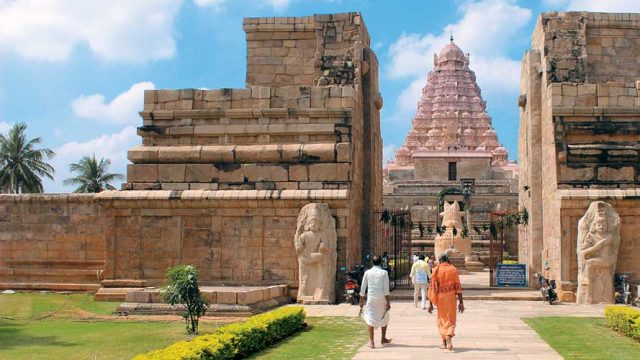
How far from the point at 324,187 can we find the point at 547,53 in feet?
23.4

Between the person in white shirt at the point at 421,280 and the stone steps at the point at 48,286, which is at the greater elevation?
the person in white shirt at the point at 421,280

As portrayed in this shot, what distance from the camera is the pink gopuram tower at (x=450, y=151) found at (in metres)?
60.2

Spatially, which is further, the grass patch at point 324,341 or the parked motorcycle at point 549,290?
the parked motorcycle at point 549,290

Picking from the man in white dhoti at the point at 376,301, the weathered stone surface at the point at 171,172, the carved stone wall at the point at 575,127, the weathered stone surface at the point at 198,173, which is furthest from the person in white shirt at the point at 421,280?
the weathered stone surface at the point at 171,172

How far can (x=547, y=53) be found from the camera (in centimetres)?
2031

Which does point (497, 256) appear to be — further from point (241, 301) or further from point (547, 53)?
point (241, 301)

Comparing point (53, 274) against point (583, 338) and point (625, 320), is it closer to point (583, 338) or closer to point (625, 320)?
point (583, 338)

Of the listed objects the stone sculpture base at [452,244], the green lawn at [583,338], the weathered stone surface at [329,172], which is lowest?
the green lawn at [583,338]

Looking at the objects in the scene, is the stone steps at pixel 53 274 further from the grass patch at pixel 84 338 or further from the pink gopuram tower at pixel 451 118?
the pink gopuram tower at pixel 451 118

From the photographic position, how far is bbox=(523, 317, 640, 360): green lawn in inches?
428

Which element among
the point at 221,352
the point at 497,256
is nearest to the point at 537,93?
the point at 221,352

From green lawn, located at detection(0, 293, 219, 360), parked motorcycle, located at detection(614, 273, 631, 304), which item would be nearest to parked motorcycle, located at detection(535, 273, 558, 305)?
parked motorcycle, located at detection(614, 273, 631, 304)

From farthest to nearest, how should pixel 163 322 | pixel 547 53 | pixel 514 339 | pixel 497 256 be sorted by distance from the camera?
1. pixel 497 256
2. pixel 547 53
3. pixel 163 322
4. pixel 514 339

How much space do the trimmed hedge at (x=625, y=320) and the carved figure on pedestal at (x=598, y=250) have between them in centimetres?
373
